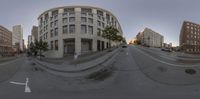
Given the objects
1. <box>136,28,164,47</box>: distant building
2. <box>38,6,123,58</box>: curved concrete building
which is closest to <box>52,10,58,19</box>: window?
<box>38,6,123,58</box>: curved concrete building

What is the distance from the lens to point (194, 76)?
5477 mm

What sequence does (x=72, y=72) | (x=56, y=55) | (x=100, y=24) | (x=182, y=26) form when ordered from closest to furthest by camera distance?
(x=182, y=26), (x=56, y=55), (x=72, y=72), (x=100, y=24)

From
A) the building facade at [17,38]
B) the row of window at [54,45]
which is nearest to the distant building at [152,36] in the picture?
the row of window at [54,45]

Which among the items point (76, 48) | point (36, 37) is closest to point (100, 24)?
point (76, 48)

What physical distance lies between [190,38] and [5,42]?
5.39 metres

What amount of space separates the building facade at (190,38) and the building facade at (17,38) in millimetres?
4211

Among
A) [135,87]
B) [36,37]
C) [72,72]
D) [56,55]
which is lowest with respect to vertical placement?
[135,87]

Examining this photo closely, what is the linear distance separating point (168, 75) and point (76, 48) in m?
3.09

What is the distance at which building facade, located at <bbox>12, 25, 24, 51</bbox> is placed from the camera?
463 centimetres

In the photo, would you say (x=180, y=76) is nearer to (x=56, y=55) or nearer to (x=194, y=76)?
(x=194, y=76)

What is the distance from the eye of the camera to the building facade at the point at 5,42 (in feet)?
15.3

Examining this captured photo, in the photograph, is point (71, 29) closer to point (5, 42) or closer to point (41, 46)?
point (41, 46)

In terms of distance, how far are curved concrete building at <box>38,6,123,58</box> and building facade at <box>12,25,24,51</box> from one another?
53 centimetres

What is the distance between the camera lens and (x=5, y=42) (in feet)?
17.4
